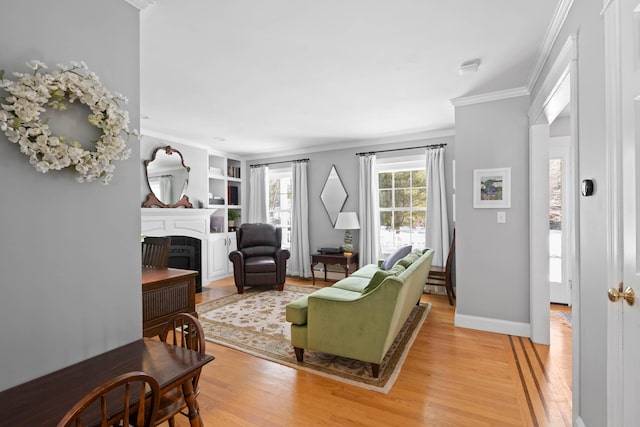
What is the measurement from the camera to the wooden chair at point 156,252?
8.87 ft

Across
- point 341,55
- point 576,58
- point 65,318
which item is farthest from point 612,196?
point 65,318

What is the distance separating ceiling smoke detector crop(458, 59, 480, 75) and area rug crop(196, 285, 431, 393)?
→ 255 centimetres

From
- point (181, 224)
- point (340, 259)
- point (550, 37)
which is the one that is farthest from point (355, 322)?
point (181, 224)

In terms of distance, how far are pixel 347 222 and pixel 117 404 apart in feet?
14.1

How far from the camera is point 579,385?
1679mm

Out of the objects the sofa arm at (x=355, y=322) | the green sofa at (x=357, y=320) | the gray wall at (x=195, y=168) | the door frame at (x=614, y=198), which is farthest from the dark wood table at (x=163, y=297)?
the gray wall at (x=195, y=168)

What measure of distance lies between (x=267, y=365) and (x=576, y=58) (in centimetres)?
300

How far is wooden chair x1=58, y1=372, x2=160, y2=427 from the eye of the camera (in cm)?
86

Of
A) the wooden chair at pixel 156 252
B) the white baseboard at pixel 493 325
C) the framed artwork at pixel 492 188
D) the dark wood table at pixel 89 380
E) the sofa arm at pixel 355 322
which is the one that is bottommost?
the white baseboard at pixel 493 325

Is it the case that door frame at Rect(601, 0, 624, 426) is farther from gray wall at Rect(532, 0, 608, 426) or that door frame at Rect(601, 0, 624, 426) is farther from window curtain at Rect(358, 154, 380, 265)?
window curtain at Rect(358, 154, 380, 265)

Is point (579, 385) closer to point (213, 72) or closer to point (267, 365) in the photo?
point (267, 365)

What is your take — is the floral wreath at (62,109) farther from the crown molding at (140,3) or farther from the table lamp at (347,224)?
the table lamp at (347,224)

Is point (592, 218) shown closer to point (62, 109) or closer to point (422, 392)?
point (422, 392)

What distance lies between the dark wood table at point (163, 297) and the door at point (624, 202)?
Result: 231 centimetres
